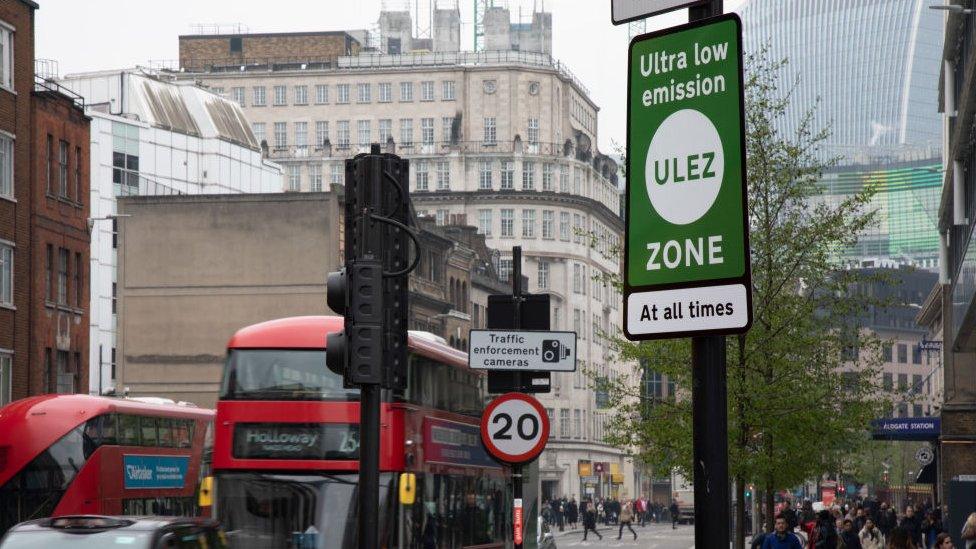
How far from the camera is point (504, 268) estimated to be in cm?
13138

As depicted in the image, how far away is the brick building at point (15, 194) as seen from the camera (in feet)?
155

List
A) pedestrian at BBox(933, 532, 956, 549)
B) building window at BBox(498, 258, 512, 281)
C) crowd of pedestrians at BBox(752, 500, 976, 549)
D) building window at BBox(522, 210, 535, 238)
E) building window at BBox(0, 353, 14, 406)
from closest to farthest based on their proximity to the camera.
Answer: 1. crowd of pedestrians at BBox(752, 500, 976, 549)
2. pedestrian at BBox(933, 532, 956, 549)
3. building window at BBox(0, 353, 14, 406)
4. building window at BBox(498, 258, 512, 281)
5. building window at BBox(522, 210, 535, 238)

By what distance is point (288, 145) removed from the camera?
141375mm

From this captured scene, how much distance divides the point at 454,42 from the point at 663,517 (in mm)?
54628

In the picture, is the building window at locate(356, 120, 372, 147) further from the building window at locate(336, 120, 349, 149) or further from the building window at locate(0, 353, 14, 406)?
the building window at locate(0, 353, 14, 406)

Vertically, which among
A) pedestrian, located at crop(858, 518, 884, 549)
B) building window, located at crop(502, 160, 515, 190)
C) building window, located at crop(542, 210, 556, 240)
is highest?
building window, located at crop(502, 160, 515, 190)

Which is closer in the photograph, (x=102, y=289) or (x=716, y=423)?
(x=716, y=423)

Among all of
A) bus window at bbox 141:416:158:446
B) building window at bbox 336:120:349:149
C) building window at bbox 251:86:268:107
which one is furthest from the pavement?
building window at bbox 251:86:268:107

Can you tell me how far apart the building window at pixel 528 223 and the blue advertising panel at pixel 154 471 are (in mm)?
103336

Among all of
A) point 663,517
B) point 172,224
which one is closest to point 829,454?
point 172,224

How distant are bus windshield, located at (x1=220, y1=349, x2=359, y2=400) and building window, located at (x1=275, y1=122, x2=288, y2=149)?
121 m

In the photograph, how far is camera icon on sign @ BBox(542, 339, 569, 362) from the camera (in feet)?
Result: 50.3

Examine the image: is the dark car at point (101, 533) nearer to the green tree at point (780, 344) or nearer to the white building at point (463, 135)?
the green tree at point (780, 344)

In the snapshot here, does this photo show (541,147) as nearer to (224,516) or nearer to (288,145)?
(288,145)
